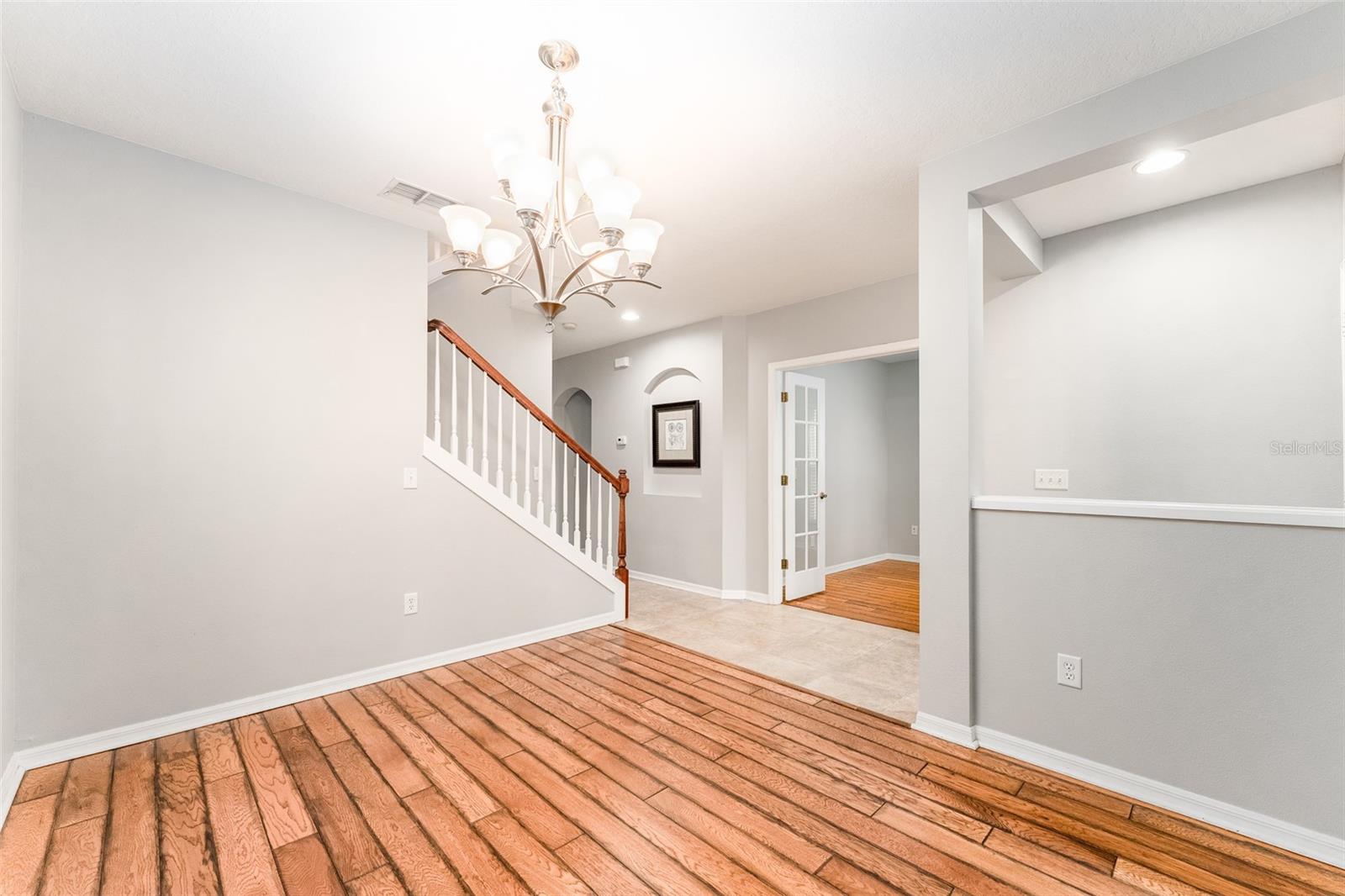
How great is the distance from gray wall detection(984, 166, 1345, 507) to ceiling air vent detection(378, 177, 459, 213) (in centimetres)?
336

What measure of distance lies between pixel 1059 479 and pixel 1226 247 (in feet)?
4.53

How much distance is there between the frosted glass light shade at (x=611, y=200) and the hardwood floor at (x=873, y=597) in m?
3.56

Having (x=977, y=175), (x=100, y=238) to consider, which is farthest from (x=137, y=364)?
(x=977, y=175)

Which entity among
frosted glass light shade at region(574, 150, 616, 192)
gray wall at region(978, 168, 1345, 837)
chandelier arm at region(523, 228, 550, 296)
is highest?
frosted glass light shade at region(574, 150, 616, 192)

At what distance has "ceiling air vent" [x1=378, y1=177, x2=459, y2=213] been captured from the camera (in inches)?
110

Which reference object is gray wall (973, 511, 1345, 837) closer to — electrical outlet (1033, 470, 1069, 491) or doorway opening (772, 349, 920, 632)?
electrical outlet (1033, 470, 1069, 491)

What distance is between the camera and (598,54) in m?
1.89

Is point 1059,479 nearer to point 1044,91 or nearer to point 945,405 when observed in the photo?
point 945,405

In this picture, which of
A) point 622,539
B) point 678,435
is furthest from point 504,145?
point 678,435

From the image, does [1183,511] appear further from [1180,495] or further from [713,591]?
[713,591]

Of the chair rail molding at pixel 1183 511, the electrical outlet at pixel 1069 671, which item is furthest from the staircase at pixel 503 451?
the electrical outlet at pixel 1069 671

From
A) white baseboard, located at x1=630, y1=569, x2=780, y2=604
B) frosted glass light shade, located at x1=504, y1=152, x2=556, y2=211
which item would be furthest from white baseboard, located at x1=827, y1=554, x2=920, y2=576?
frosted glass light shade, located at x1=504, y1=152, x2=556, y2=211

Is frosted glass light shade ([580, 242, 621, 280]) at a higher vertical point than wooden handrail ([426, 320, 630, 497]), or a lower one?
higher

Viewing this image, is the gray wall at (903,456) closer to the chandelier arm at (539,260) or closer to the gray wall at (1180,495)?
the gray wall at (1180,495)
